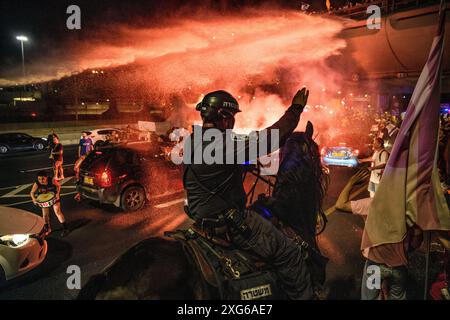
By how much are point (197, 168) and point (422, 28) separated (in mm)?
11374

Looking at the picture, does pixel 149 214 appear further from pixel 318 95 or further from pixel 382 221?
pixel 318 95

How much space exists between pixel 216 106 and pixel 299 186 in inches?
51.4

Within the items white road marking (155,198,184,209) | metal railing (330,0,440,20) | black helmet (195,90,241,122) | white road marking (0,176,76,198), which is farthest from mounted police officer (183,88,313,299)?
metal railing (330,0,440,20)

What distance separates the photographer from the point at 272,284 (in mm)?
3150

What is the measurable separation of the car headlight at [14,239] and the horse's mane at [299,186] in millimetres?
4424

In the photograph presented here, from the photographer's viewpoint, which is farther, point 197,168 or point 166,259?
point 197,168

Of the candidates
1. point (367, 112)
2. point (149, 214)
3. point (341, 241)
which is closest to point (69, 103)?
point (367, 112)

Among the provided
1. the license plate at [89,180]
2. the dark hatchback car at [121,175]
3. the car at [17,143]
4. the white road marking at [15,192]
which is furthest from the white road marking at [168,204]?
the car at [17,143]

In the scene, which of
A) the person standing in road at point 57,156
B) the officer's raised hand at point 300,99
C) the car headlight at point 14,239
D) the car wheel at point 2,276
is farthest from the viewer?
the person standing in road at point 57,156

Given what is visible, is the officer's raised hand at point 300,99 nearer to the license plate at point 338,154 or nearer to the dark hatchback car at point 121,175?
the dark hatchback car at point 121,175

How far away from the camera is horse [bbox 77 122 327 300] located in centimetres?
265

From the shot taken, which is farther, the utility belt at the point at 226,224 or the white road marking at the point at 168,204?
the white road marking at the point at 168,204

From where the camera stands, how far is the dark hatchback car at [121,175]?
8664mm

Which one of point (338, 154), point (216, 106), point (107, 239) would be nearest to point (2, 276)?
Result: point (107, 239)
